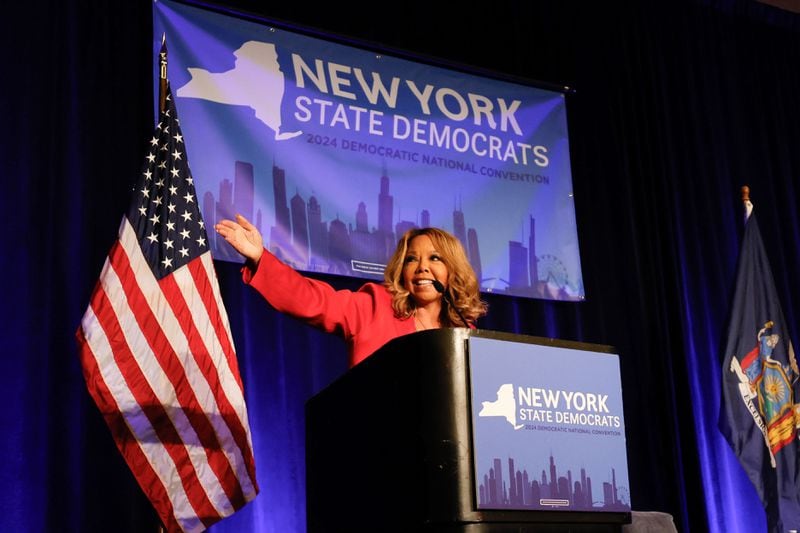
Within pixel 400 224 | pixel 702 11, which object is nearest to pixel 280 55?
pixel 400 224

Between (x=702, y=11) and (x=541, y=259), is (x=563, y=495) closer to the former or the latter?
(x=541, y=259)

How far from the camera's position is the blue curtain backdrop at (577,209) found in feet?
11.1

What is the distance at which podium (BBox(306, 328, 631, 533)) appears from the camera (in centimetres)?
136

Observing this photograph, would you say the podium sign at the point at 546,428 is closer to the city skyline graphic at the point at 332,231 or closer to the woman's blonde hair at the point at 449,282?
the woman's blonde hair at the point at 449,282

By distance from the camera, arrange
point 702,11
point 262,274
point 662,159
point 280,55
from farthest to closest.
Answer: point 702,11
point 662,159
point 280,55
point 262,274

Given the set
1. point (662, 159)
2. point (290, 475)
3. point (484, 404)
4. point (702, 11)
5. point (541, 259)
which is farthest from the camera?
point (702, 11)

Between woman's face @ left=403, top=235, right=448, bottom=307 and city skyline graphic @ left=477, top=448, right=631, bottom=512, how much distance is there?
0.93 metres

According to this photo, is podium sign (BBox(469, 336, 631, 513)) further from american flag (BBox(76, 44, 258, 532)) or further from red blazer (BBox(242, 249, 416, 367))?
american flag (BBox(76, 44, 258, 532))

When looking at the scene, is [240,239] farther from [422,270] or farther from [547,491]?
[547,491]

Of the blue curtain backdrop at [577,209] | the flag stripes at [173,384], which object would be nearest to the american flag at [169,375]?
the flag stripes at [173,384]

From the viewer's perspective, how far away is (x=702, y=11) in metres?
5.61

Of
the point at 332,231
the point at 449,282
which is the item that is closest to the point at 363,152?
the point at 332,231

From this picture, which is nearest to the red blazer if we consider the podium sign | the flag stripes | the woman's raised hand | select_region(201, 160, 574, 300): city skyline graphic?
the woman's raised hand

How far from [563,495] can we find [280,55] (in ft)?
9.89
